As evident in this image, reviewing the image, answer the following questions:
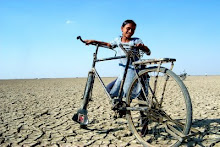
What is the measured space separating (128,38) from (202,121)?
2414 millimetres

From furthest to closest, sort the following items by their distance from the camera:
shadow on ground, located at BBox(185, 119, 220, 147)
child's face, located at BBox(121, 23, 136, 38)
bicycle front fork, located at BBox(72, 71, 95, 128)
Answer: bicycle front fork, located at BBox(72, 71, 95, 128)
child's face, located at BBox(121, 23, 136, 38)
shadow on ground, located at BBox(185, 119, 220, 147)

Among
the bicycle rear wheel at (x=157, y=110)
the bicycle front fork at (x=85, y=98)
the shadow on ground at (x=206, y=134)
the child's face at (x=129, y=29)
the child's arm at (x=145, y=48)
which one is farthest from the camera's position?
the bicycle front fork at (x=85, y=98)

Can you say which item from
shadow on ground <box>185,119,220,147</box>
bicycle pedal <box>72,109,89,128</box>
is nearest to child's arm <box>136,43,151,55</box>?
shadow on ground <box>185,119,220,147</box>

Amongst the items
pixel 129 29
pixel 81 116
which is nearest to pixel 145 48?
pixel 129 29

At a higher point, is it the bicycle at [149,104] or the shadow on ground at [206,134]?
the bicycle at [149,104]

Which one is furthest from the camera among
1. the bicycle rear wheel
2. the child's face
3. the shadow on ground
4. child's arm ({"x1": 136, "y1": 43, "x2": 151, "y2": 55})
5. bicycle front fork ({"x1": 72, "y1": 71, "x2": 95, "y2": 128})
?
bicycle front fork ({"x1": 72, "y1": 71, "x2": 95, "y2": 128})

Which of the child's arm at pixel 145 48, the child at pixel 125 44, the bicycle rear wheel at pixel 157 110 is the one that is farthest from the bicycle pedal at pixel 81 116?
the child's arm at pixel 145 48

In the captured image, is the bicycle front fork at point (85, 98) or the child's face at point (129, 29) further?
the bicycle front fork at point (85, 98)

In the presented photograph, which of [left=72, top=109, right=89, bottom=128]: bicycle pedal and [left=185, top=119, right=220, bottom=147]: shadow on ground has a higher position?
[left=72, top=109, right=89, bottom=128]: bicycle pedal

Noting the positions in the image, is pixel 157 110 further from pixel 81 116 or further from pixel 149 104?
pixel 81 116

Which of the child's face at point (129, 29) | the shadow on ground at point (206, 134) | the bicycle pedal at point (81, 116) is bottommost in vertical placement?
the shadow on ground at point (206, 134)

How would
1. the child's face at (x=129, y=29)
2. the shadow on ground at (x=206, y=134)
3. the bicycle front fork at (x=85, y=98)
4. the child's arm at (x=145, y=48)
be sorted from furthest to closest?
the bicycle front fork at (x=85, y=98), the child's face at (x=129, y=29), the shadow on ground at (x=206, y=134), the child's arm at (x=145, y=48)

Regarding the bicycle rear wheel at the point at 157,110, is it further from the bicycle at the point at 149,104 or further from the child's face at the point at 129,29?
the child's face at the point at 129,29

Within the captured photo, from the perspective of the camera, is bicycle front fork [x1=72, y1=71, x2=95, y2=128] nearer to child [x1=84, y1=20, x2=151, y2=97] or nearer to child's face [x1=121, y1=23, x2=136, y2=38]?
child [x1=84, y1=20, x2=151, y2=97]
